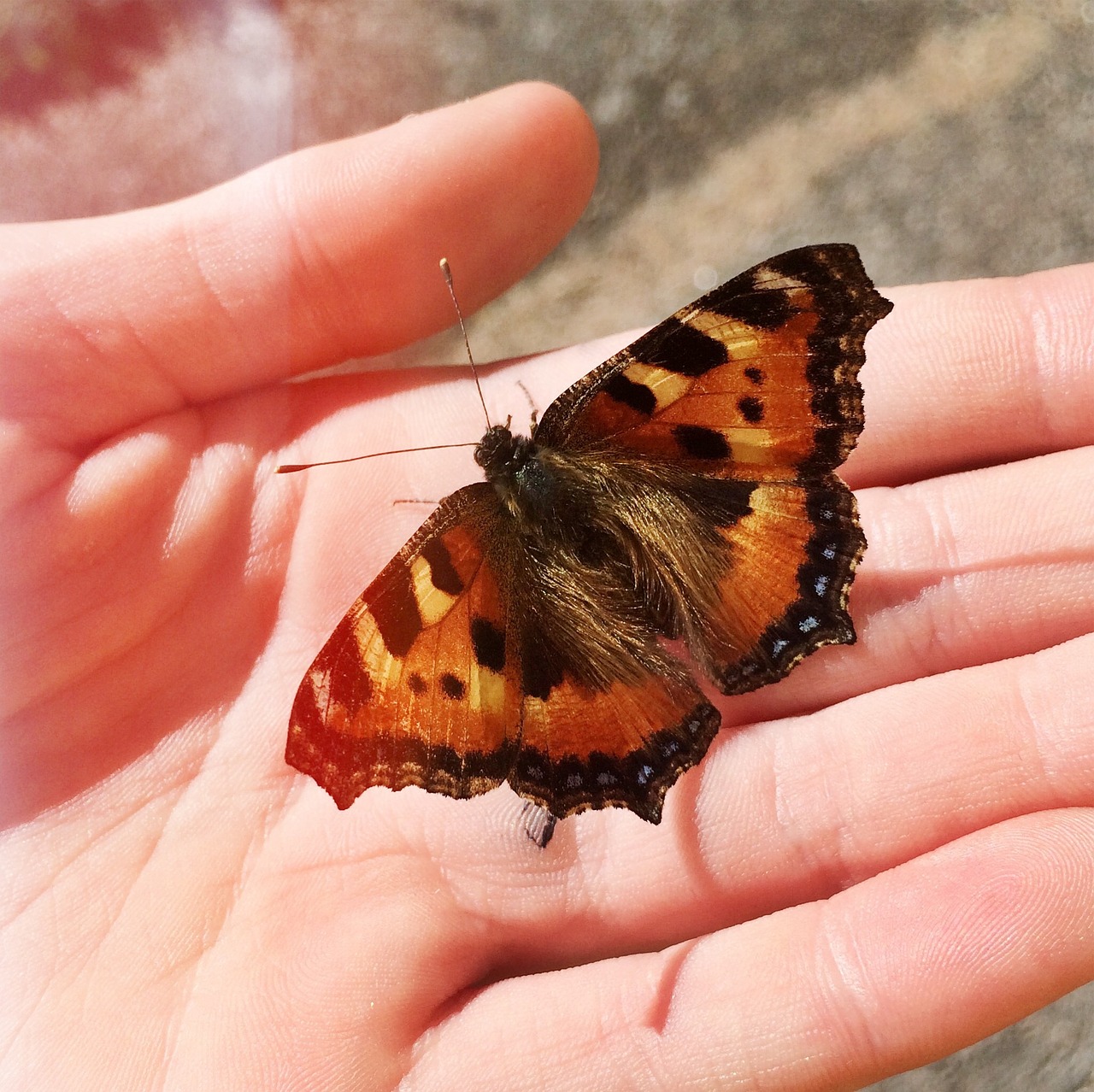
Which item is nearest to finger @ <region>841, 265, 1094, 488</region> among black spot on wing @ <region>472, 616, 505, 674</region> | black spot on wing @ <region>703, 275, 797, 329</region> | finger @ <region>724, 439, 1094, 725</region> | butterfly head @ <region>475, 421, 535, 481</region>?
finger @ <region>724, 439, 1094, 725</region>

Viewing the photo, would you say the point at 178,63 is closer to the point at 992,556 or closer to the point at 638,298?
the point at 638,298

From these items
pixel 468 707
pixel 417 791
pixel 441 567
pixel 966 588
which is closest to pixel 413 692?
pixel 468 707

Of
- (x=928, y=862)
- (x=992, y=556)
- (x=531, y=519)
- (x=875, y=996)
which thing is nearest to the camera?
(x=875, y=996)

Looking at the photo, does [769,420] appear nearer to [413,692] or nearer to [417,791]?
[413,692]

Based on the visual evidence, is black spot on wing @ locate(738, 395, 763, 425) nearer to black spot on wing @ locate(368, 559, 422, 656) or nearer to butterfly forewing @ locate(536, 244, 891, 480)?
butterfly forewing @ locate(536, 244, 891, 480)

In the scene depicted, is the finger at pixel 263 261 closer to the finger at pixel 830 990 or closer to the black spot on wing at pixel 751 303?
the black spot on wing at pixel 751 303

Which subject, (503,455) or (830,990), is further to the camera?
(503,455)

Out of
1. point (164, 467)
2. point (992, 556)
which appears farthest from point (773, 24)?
point (164, 467)
